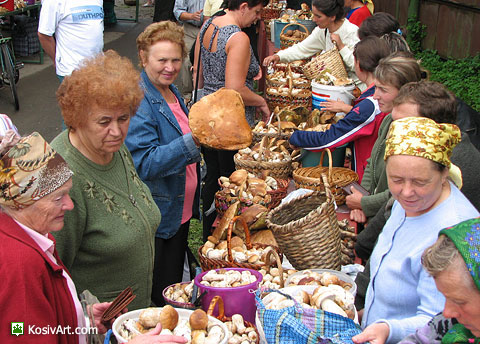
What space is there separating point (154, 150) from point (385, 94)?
4.32 ft

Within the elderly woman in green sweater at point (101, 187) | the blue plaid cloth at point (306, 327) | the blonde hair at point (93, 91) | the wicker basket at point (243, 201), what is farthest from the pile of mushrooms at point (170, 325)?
the wicker basket at point (243, 201)

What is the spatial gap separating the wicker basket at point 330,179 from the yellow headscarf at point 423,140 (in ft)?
4.60

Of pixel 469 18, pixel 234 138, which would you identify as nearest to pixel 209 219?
pixel 234 138

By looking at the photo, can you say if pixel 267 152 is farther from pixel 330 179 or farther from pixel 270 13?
pixel 270 13

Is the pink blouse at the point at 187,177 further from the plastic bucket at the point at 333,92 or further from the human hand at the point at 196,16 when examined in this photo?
the human hand at the point at 196,16

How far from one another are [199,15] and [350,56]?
3310 mm

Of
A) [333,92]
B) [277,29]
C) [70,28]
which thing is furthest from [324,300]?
[277,29]

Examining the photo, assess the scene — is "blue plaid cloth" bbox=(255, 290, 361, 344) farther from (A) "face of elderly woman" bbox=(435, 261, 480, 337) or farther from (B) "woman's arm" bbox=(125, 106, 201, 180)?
(B) "woman's arm" bbox=(125, 106, 201, 180)

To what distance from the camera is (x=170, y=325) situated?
1.79m

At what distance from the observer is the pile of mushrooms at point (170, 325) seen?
175cm

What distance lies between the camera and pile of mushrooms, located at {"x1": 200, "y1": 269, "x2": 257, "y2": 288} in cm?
212

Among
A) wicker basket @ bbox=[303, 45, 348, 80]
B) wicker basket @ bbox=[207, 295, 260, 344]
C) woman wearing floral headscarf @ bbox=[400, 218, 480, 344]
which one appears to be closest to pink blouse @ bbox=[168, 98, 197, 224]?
wicker basket @ bbox=[207, 295, 260, 344]

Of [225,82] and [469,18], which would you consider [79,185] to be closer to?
[225,82]

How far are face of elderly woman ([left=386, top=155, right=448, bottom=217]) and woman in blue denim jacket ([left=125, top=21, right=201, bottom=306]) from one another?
3.80 ft
